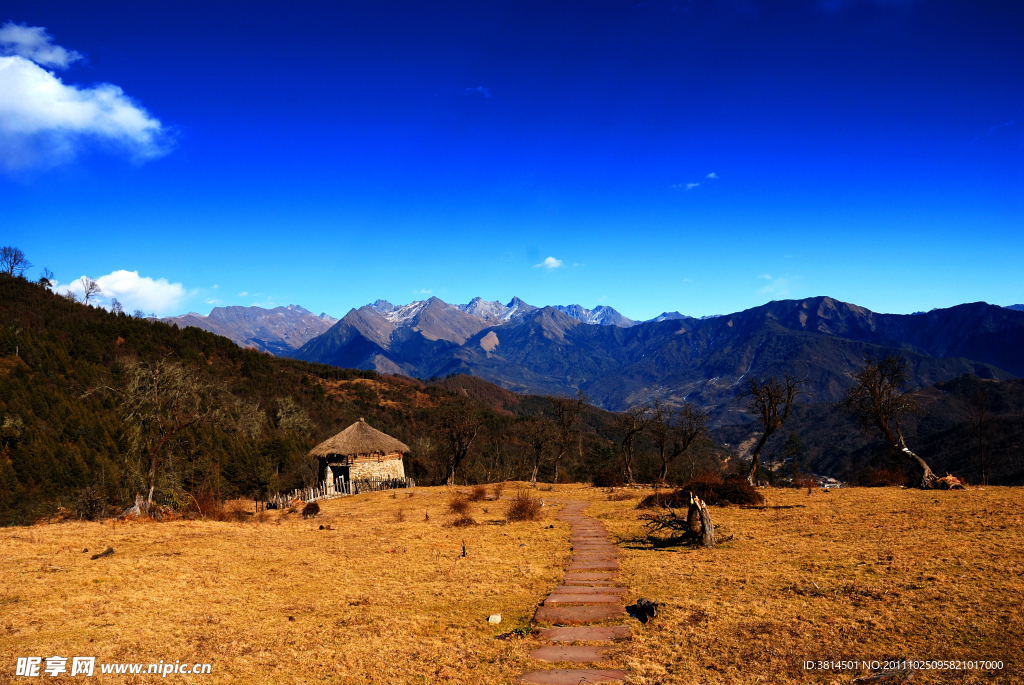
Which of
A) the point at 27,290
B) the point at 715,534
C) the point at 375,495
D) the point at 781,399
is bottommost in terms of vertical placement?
the point at 375,495

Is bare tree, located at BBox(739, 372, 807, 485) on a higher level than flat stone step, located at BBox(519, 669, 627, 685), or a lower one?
higher

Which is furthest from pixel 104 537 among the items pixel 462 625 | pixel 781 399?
pixel 781 399

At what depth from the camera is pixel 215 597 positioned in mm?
9742

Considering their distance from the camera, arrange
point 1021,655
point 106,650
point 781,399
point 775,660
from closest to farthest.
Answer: point 1021,655 < point 775,660 < point 106,650 < point 781,399

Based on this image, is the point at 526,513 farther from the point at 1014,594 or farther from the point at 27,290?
the point at 27,290

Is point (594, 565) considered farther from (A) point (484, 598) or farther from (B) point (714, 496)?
(B) point (714, 496)

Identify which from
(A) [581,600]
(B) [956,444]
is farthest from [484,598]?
(B) [956,444]

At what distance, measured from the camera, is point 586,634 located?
7715mm

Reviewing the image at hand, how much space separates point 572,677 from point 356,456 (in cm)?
4049

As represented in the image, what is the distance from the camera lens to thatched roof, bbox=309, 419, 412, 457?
43.5 metres

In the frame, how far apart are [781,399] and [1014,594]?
938 inches

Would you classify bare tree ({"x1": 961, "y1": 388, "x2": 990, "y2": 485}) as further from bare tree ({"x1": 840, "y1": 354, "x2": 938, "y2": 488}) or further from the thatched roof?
the thatched roof

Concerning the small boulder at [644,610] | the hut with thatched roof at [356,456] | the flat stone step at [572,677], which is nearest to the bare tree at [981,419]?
the small boulder at [644,610]

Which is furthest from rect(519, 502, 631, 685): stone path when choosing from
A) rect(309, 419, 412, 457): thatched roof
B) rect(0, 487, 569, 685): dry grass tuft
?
rect(309, 419, 412, 457): thatched roof
